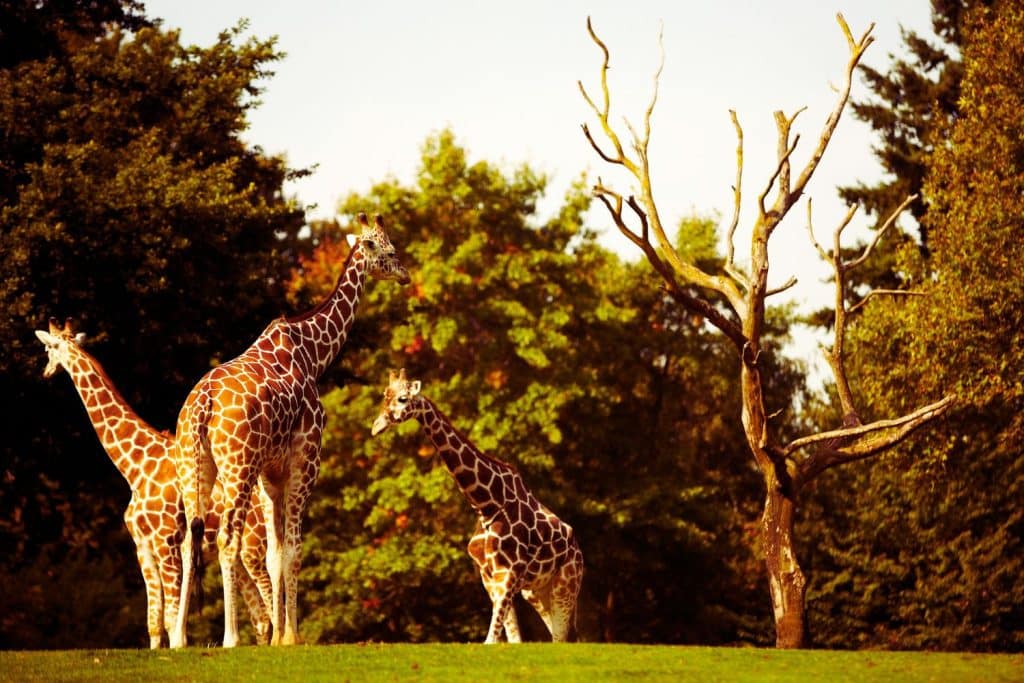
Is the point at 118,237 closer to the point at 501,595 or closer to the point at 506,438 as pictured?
the point at 501,595

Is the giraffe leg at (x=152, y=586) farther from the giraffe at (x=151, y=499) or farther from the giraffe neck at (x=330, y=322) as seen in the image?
the giraffe neck at (x=330, y=322)

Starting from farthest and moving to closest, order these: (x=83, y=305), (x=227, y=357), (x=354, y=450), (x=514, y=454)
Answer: (x=354, y=450) < (x=514, y=454) < (x=227, y=357) < (x=83, y=305)

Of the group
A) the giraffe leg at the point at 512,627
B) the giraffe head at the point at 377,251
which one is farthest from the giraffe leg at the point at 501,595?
the giraffe head at the point at 377,251

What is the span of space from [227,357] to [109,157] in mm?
4248

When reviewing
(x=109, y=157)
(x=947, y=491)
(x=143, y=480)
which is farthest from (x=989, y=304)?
(x=109, y=157)

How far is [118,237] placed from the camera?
29.3 m

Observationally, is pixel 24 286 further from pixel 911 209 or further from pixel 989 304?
pixel 911 209

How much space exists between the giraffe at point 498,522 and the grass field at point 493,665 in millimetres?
1586

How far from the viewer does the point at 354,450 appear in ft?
144

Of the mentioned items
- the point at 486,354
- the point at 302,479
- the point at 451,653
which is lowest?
the point at 451,653

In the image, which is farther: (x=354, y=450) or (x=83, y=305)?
(x=354, y=450)

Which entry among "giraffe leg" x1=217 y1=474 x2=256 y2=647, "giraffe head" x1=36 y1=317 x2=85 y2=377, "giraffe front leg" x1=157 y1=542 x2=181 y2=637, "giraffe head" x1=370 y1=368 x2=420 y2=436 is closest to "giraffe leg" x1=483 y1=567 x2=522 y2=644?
"giraffe head" x1=370 y1=368 x2=420 y2=436

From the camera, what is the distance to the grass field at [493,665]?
60.5 ft

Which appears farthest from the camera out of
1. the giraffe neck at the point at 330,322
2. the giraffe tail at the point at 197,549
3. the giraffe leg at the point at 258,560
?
the giraffe neck at the point at 330,322
